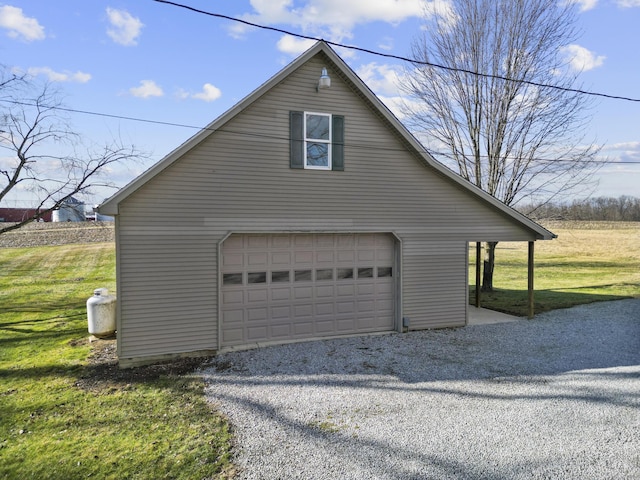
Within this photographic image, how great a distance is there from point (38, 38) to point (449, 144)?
1488cm

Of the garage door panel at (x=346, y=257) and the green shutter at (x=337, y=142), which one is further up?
the green shutter at (x=337, y=142)

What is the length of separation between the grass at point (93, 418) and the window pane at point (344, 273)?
4115 millimetres

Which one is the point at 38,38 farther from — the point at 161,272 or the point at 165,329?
the point at 165,329

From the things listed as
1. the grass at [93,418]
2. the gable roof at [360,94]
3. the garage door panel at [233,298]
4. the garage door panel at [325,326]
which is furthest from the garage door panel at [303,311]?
the gable roof at [360,94]

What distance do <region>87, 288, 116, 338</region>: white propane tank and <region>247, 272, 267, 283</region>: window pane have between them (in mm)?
3535


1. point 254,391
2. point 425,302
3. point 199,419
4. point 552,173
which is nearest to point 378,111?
point 425,302

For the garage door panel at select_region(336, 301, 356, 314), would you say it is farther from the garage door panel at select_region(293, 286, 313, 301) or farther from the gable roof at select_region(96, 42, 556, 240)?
the gable roof at select_region(96, 42, 556, 240)

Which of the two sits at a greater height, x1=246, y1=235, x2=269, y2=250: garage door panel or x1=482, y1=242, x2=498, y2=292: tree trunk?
x1=246, y1=235, x2=269, y2=250: garage door panel

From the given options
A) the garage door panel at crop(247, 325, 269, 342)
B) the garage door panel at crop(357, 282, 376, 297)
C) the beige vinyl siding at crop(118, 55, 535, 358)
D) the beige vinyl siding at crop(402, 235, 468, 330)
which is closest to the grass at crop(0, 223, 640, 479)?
the beige vinyl siding at crop(118, 55, 535, 358)

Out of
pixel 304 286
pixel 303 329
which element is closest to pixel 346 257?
pixel 304 286

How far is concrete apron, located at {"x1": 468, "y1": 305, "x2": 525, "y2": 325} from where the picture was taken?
11.8 meters

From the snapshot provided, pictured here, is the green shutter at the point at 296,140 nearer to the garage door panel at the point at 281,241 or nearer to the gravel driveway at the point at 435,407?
the garage door panel at the point at 281,241

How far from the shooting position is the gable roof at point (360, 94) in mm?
7832

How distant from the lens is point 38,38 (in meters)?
9.08
